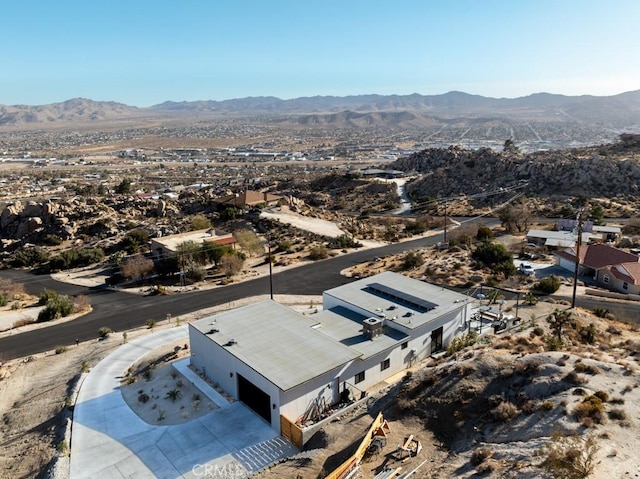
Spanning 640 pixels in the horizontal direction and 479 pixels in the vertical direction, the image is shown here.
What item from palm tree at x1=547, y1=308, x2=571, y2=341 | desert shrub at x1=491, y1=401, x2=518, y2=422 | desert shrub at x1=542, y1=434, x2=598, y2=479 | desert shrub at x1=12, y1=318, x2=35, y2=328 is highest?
desert shrub at x1=542, y1=434, x2=598, y2=479

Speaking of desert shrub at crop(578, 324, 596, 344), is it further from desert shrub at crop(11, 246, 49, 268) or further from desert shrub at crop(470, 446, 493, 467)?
desert shrub at crop(11, 246, 49, 268)

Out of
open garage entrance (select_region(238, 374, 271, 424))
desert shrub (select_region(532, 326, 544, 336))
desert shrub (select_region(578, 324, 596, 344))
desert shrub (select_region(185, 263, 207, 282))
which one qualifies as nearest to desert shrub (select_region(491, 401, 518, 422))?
open garage entrance (select_region(238, 374, 271, 424))

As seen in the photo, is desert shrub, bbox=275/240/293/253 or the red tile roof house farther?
desert shrub, bbox=275/240/293/253

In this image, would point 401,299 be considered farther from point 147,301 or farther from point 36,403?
point 147,301

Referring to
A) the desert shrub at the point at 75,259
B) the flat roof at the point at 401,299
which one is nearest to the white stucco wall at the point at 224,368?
the flat roof at the point at 401,299

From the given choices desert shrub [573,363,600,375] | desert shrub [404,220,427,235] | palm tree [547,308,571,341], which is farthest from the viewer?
desert shrub [404,220,427,235]

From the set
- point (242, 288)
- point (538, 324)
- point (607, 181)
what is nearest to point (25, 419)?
point (242, 288)

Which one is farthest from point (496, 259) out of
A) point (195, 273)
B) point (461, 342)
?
point (195, 273)
